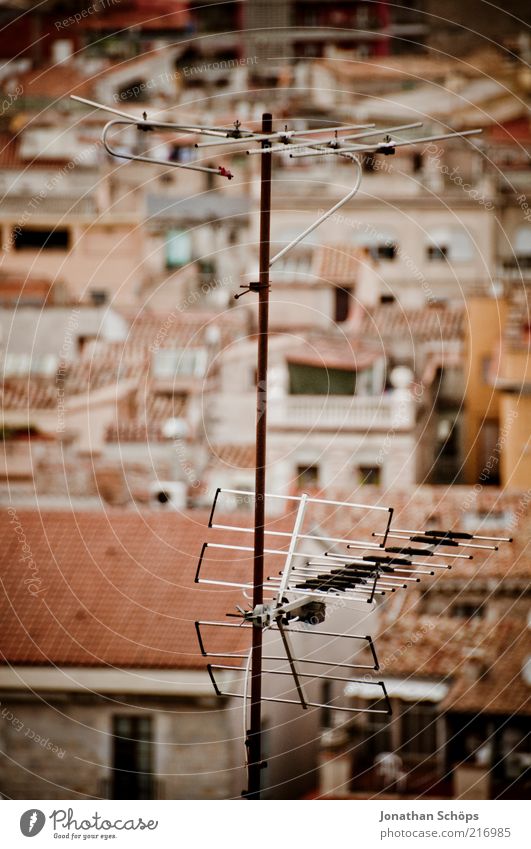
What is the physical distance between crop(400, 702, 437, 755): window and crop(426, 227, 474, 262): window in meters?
5.77

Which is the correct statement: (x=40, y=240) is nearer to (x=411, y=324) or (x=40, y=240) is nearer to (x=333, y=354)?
(x=411, y=324)

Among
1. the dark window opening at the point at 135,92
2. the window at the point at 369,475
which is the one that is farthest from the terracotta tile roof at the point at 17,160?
the window at the point at 369,475

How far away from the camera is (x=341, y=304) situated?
10.8m

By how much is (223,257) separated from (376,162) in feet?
4.62

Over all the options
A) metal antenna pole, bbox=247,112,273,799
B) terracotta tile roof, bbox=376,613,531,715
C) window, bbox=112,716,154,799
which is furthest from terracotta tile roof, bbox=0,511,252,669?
metal antenna pole, bbox=247,112,273,799

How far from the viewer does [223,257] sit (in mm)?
11641

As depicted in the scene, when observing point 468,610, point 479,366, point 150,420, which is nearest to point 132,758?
point 468,610

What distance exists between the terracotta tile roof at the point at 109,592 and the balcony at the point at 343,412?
192 centimetres

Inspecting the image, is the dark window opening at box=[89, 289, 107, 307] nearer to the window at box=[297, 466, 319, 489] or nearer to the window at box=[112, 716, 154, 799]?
the window at box=[297, 466, 319, 489]

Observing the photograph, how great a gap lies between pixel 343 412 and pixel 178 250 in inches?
137

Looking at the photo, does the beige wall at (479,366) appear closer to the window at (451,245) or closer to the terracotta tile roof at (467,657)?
the window at (451,245)

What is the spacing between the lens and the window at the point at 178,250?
1198 cm

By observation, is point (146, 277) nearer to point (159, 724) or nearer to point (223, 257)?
point (223, 257)

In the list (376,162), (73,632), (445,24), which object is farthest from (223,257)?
(73,632)
